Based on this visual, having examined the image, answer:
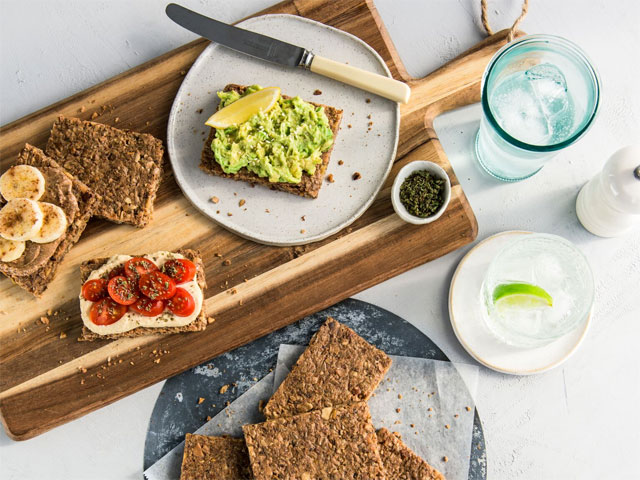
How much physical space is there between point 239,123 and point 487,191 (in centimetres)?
175

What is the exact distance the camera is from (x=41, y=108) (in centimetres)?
398

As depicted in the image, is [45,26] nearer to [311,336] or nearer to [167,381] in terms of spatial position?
[167,381]

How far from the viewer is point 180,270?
11.5 feet

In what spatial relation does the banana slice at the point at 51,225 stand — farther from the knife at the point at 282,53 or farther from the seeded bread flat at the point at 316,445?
the seeded bread flat at the point at 316,445

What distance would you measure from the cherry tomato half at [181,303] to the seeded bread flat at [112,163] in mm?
547

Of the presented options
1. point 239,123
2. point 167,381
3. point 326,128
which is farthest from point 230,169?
point 167,381

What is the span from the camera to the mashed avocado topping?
3.45 m

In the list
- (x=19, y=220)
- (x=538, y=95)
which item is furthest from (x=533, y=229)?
(x=19, y=220)

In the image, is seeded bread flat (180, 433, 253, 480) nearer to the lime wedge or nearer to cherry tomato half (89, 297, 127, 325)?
cherry tomato half (89, 297, 127, 325)

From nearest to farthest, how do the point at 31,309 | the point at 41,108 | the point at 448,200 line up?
the point at 448,200, the point at 31,309, the point at 41,108

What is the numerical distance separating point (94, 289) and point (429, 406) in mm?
2318

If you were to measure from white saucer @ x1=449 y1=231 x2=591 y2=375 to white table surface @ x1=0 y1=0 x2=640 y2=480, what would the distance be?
12 centimetres

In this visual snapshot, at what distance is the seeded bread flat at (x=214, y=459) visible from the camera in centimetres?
367

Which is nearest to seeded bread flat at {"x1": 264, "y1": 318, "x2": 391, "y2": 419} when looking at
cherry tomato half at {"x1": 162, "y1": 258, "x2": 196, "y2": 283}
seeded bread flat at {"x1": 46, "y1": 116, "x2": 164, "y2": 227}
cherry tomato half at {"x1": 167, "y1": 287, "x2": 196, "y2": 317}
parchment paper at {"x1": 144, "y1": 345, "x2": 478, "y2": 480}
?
parchment paper at {"x1": 144, "y1": 345, "x2": 478, "y2": 480}
